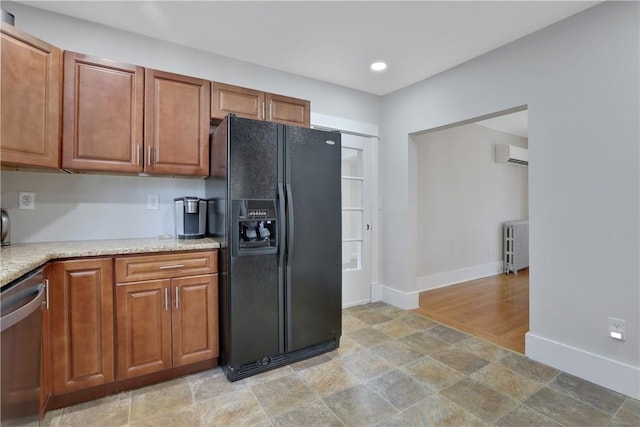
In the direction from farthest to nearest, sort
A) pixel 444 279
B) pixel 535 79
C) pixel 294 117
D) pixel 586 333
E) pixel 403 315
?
pixel 444 279
pixel 403 315
pixel 294 117
pixel 535 79
pixel 586 333

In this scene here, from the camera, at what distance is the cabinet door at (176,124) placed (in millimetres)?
2154

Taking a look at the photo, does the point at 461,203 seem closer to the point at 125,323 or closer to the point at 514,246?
the point at 514,246

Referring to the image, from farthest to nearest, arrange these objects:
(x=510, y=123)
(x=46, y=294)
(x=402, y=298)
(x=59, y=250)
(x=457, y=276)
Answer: (x=510, y=123)
(x=457, y=276)
(x=402, y=298)
(x=59, y=250)
(x=46, y=294)

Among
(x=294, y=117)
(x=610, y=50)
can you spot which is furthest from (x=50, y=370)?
(x=610, y=50)

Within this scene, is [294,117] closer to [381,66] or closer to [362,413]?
[381,66]

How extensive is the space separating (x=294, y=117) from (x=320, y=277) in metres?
1.48

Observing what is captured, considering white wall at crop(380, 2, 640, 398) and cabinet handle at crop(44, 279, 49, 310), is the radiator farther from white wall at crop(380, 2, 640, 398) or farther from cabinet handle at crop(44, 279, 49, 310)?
cabinet handle at crop(44, 279, 49, 310)

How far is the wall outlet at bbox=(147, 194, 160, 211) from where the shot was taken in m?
2.43

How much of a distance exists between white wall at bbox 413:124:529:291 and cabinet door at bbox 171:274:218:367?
9.20ft

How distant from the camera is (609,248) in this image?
195cm

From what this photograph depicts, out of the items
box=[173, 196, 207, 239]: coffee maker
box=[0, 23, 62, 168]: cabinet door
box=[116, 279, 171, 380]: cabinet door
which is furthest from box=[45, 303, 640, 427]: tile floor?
box=[0, 23, 62, 168]: cabinet door

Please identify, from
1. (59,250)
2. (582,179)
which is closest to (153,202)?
(59,250)

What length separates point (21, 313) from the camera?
1.23 metres

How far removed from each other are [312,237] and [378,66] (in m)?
1.82
